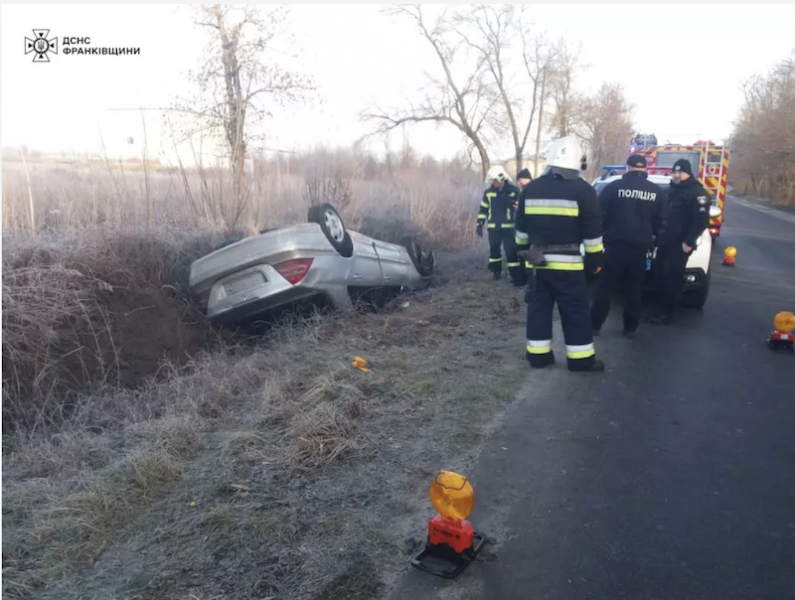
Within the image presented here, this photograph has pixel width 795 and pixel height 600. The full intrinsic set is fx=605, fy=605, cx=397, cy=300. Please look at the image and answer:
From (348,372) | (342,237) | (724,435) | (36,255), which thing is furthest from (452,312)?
(36,255)

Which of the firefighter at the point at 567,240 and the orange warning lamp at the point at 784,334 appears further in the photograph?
the orange warning lamp at the point at 784,334

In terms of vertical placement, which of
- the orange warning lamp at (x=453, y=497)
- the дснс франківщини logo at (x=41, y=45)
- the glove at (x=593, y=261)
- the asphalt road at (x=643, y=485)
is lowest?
the asphalt road at (x=643, y=485)

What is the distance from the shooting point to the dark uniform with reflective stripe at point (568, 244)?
5043 millimetres

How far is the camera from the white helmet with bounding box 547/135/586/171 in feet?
16.4

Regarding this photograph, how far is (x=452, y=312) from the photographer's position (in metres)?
7.21

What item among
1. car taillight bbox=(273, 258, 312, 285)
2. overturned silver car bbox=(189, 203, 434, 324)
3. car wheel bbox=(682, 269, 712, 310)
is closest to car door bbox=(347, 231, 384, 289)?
overturned silver car bbox=(189, 203, 434, 324)

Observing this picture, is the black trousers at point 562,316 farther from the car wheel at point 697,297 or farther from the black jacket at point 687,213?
the car wheel at point 697,297

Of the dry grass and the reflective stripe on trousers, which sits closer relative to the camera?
the dry grass

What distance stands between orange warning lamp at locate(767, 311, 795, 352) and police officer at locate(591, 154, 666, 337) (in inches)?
50.0

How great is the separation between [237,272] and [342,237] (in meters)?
1.36

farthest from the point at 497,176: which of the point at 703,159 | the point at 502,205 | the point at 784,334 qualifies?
the point at 703,159

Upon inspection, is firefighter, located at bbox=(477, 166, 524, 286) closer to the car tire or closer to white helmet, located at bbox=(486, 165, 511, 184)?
white helmet, located at bbox=(486, 165, 511, 184)

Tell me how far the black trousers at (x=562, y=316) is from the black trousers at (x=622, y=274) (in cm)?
113

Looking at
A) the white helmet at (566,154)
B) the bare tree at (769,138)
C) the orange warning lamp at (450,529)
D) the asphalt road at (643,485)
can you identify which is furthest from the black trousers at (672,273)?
the bare tree at (769,138)
